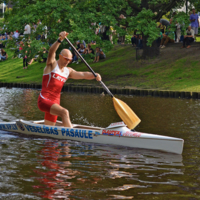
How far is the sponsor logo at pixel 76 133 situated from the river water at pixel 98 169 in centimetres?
23

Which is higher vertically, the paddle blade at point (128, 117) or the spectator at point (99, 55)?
the spectator at point (99, 55)

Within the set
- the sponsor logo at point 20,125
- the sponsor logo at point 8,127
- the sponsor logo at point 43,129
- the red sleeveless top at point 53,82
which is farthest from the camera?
the sponsor logo at point 8,127

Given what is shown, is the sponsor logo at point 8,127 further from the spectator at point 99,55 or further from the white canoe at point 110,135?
the spectator at point 99,55

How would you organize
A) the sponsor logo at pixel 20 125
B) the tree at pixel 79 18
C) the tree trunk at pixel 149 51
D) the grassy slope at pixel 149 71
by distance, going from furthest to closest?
the tree trunk at pixel 149 51 < the tree at pixel 79 18 < the grassy slope at pixel 149 71 < the sponsor logo at pixel 20 125

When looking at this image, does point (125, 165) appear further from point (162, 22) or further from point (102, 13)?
point (162, 22)

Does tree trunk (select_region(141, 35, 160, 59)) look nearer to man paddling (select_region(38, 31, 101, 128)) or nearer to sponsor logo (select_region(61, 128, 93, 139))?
man paddling (select_region(38, 31, 101, 128))

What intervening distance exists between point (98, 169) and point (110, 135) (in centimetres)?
262

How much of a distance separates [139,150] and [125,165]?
163cm

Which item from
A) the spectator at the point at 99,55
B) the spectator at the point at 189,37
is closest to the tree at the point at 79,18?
the spectator at the point at 189,37

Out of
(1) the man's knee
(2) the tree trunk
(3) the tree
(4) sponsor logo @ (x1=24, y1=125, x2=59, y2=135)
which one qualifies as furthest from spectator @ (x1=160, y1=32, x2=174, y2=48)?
(1) the man's knee

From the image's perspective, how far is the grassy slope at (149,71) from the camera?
26.4 m

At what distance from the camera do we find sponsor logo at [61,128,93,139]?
1184 centimetres

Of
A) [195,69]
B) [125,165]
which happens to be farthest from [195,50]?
[125,165]

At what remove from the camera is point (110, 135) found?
1159cm
